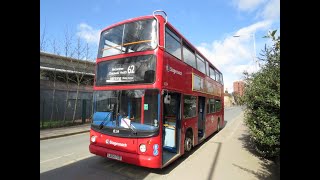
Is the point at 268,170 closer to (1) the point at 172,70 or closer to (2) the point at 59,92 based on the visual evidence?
(1) the point at 172,70

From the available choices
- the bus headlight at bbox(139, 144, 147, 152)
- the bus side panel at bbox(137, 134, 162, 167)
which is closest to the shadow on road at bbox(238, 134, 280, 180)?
the bus side panel at bbox(137, 134, 162, 167)

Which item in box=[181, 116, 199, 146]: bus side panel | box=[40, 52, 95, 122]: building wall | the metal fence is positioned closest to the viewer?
box=[181, 116, 199, 146]: bus side panel

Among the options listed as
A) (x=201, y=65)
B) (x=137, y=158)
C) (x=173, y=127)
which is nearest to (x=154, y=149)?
(x=137, y=158)

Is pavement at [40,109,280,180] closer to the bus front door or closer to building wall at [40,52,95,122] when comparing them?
the bus front door

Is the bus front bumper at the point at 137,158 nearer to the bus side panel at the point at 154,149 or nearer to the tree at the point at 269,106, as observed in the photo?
the bus side panel at the point at 154,149

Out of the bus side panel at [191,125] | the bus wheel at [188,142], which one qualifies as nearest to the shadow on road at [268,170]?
the bus wheel at [188,142]

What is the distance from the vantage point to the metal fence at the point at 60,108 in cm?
1760

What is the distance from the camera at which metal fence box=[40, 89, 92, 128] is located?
57.7 feet

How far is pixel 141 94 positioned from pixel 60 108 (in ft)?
49.4

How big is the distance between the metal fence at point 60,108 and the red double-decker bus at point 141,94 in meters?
11.2

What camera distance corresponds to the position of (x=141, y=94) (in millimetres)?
6324

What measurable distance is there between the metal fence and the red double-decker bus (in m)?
11.2
